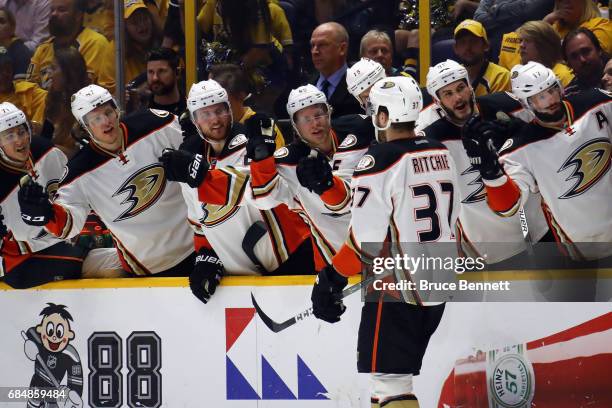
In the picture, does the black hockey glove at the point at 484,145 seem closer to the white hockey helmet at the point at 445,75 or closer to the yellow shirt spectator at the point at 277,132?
the white hockey helmet at the point at 445,75

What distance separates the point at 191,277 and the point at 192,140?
2.00 feet

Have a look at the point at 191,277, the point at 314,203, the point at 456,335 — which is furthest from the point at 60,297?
the point at 456,335

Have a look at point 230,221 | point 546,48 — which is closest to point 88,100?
point 230,221

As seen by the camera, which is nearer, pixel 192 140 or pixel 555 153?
pixel 555 153

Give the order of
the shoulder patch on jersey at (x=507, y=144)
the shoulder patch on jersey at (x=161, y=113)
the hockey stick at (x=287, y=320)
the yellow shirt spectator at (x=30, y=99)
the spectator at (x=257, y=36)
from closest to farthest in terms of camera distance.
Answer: the hockey stick at (x=287, y=320) < the shoulder patch on jersey at (x=507, y=144) < the shoulder patch on jersey at (x=161, y=113) < the spectator at (x=257, y=36) < the yellow shirt spectator at (x=30, y=99)

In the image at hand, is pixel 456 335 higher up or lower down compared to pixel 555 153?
lower down

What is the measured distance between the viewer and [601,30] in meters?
4.95

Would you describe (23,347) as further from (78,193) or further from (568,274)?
(568,274)

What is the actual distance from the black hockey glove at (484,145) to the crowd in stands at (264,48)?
842 mm

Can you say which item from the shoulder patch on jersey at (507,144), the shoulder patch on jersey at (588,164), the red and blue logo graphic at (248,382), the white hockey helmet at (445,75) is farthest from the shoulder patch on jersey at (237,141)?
the shoulder patch on jersey at (588,164)

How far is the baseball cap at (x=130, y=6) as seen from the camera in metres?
5.75

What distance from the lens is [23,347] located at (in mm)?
5047

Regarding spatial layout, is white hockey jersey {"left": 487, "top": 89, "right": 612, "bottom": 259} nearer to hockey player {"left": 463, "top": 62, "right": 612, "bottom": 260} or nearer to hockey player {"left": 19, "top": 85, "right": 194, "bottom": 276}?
hockey player {"left": 463, "top": 62, "right": 612, "bottom": 260}

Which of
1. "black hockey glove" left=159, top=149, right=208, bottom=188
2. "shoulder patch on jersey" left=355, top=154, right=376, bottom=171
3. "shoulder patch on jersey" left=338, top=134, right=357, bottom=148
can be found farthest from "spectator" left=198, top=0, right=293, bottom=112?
"shoulder patch on jersey" left=355, top=154, right=376, bottom=171
